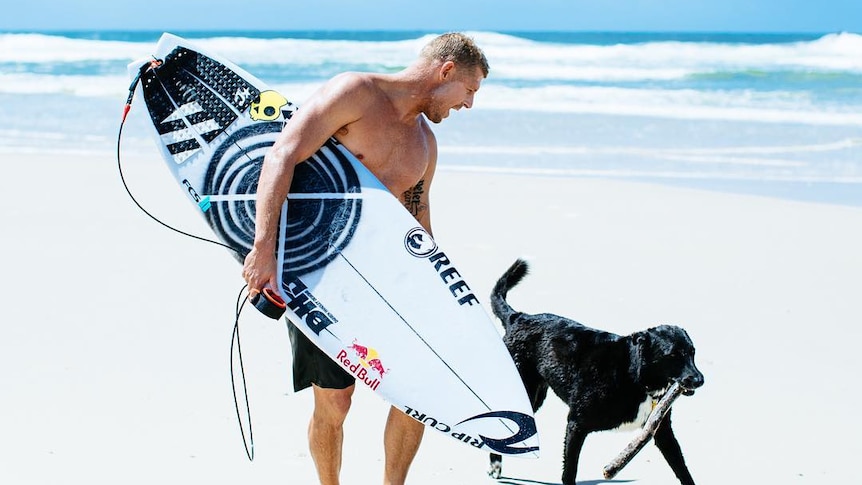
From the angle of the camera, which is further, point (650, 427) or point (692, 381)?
point (650, 427)

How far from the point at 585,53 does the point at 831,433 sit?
2599cm

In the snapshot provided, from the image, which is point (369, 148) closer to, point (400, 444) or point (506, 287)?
point (506, 287)

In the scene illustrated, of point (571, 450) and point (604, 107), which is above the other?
point (604, 107)

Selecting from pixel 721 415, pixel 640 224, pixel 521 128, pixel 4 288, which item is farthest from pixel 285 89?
pixel 721 415

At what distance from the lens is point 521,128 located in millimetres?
14328

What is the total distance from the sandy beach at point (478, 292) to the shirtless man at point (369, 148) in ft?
1.39

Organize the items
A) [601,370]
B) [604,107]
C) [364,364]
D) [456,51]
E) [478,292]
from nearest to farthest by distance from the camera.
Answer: [456,51] → [364,364] → [601,370] → [478,292] → [604,107]

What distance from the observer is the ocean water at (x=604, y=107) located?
1116 cm

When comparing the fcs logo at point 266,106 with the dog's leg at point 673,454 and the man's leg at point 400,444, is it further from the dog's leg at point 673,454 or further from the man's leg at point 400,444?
the dog's leg at point 673,454

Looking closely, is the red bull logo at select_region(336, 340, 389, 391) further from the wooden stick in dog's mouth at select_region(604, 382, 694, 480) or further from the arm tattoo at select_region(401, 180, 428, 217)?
the wooden stick in dog's mouth at select_region(604, 382, 694, 480)

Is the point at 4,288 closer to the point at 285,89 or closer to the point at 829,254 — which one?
the point at 829,254

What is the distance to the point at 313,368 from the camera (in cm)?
306

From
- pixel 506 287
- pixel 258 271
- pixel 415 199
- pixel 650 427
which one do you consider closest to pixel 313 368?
pixel 258 271

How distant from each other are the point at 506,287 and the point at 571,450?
62 cm
